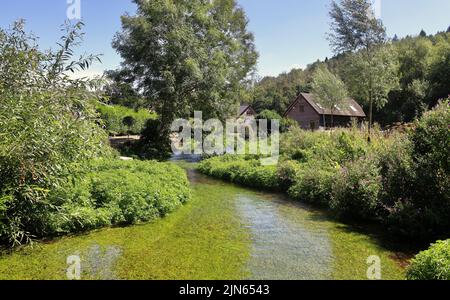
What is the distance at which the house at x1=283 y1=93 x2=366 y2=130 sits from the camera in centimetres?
4666

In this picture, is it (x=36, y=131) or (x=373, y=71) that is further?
(x=373, y=71)

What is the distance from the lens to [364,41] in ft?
86.1

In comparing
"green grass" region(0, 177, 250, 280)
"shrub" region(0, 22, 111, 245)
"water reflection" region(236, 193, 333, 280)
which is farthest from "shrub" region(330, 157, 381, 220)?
"shrub" region(0, 22, 111, 245)

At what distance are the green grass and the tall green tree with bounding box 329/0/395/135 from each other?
1909 centimetres

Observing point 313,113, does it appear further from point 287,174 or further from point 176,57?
point 287,174

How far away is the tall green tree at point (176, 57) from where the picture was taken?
23703 mm

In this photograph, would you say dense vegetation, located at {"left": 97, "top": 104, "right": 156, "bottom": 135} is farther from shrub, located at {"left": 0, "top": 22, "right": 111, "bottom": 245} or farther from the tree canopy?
shrub, located at {"left": 0, "top": 22, "right": 111, "bottom": 245}

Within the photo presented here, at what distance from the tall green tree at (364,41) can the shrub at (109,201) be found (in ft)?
60.5

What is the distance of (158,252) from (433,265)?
16.2 ft

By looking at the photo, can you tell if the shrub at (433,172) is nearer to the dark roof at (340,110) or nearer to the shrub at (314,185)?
the shrub at (314,185)

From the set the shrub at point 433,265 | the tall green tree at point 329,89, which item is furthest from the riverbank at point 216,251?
the tall green tree at point 329,89

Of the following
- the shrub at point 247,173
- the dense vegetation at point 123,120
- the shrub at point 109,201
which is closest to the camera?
the shrub at point 109,201

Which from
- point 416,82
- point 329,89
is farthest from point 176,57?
point 416,82

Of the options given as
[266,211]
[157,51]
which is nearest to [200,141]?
[157,51]
